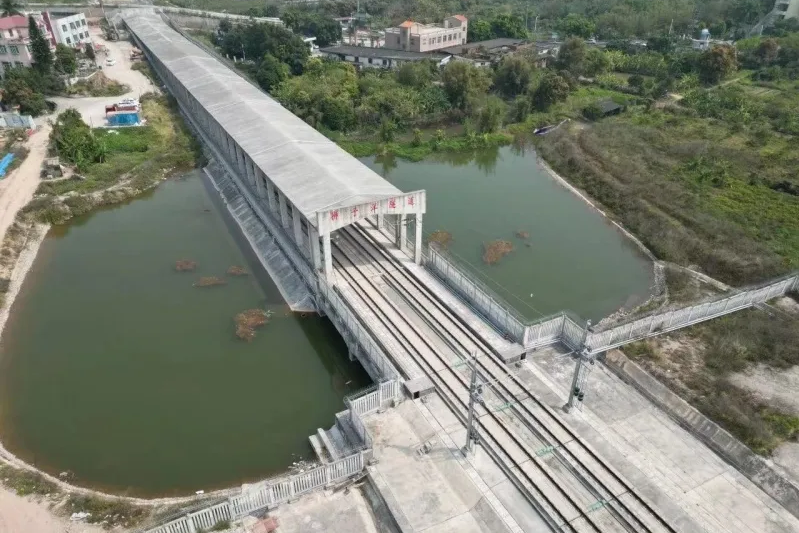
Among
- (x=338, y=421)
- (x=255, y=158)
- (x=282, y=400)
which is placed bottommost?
(x=282, y=400)

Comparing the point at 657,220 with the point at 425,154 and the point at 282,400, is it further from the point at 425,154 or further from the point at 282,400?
the point at 282,400

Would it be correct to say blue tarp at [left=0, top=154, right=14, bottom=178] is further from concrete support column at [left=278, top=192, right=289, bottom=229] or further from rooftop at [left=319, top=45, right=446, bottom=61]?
rooftop at [left=319, top=45, right=446, bottom=61]

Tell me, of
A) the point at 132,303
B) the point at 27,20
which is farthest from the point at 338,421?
the point at 27,20

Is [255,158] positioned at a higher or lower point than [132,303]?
higher

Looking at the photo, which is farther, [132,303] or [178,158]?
[178,158]

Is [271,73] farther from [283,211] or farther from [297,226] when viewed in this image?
[297,226]

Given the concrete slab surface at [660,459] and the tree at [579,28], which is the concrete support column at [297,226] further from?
the tree at [579,28]
